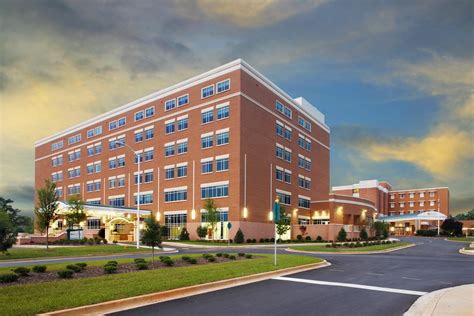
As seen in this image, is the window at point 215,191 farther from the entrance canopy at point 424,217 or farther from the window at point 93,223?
the entrance canopy at point 424,217

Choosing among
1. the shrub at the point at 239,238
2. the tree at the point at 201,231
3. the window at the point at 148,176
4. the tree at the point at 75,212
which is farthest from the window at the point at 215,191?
the tree at the point at 75,212

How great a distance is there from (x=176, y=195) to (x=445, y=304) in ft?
173

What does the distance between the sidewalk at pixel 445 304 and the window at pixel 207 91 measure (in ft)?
157

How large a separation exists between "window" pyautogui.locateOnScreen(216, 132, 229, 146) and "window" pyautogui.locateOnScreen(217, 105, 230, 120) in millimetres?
2272

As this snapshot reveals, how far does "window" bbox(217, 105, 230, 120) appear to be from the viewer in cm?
5544

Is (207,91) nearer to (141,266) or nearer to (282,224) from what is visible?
(282,224)

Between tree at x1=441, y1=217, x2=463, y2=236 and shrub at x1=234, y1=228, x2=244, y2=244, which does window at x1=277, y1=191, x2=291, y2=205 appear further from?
tree at x1=441, y1=217, x2=463, y2=236

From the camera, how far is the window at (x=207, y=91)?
58.4m

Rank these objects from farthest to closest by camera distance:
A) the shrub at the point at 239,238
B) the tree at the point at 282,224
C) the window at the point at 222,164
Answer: the tree at the point at 282,224, the window at the point at 222,164, the shrub at the point at 239,238

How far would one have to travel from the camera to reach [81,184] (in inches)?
3250

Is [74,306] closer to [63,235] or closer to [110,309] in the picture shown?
[110,309]

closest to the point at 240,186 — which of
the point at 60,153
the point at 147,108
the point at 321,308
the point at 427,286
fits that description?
the point at 147,108

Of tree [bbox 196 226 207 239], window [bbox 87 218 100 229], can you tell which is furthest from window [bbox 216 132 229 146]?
window [bbox 87 218 100 229]

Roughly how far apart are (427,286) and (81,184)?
77146 mm
